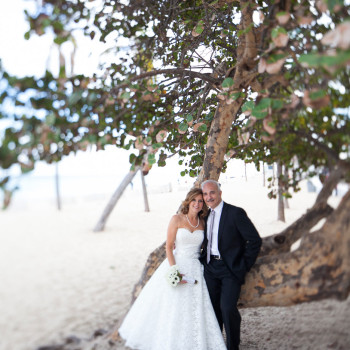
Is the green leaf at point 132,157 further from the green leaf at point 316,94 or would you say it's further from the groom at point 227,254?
the green leaf at point 316,94

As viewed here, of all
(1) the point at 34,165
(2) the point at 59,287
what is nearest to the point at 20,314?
(2) the point at 59,287

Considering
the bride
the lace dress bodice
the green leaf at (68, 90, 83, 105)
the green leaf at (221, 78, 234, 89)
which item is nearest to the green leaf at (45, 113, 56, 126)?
the green leaf at (68, 90, 83, 105)

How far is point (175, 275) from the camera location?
3.06m

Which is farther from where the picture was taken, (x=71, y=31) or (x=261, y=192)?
(x=261, y=192)

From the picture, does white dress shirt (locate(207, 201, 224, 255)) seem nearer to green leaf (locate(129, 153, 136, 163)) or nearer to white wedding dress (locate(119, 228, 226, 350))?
white wedding dress (locate(119, 228, 226, 350))

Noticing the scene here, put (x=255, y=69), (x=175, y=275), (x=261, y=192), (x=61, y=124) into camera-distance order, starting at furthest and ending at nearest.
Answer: (x=261, y=192), (x=175, y=275), (x=255, y=69), (x=61, y=124)

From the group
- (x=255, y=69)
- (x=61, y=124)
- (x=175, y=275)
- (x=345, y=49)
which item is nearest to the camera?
(x=345, y=49)

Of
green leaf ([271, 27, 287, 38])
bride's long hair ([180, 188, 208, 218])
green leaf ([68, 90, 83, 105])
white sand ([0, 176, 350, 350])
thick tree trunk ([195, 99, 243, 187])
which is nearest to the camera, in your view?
green leaf ([271, 27, 287, 38])

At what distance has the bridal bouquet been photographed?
10.0ft

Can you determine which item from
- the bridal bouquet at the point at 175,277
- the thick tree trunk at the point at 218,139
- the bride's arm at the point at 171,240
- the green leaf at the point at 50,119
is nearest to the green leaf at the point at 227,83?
the thick tree trunk at the point at 218,139

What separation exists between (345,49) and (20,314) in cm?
1041

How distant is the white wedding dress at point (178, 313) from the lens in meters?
3.02

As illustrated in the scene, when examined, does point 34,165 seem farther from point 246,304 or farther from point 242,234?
point 246,304

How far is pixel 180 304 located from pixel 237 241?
0.72 meters
